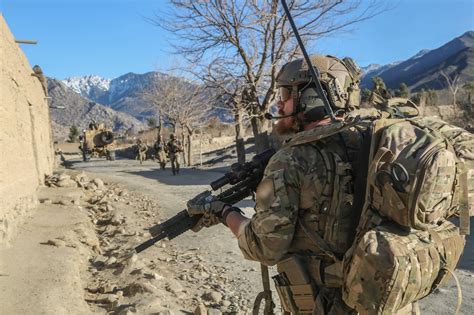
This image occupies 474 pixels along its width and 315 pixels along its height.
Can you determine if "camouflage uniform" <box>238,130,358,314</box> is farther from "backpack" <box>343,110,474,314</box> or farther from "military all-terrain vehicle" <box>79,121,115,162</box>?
Result: "military all-terrain vehicle" <box>79,121,115,162</box>

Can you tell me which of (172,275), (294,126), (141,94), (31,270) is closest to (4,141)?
(31,270)

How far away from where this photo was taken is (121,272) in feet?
15.1

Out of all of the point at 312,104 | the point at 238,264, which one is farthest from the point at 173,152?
the point at 312,104

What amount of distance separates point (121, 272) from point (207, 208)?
2.90m

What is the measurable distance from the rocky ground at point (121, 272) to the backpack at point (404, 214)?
214cm

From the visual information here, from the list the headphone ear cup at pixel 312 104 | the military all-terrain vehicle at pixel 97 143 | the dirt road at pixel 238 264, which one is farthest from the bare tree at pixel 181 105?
the headphone ear cup at pixel 312 104

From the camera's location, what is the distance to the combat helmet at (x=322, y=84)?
5.99 feet

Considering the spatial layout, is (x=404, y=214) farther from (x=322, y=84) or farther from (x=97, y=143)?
(x=97, y=143)

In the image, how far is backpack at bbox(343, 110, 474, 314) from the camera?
1.36 meters

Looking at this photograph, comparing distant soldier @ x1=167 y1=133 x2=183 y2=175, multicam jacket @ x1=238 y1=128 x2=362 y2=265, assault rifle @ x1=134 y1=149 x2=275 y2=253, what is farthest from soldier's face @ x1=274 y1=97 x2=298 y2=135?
distant soldier @ x1=167 y1=133 x2=183 y2=175

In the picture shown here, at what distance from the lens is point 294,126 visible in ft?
6.19

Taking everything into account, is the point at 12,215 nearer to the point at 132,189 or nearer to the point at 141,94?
the point at 132,189

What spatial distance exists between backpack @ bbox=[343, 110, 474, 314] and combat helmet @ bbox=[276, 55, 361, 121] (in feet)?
1.16

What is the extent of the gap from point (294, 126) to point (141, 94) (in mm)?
31250
